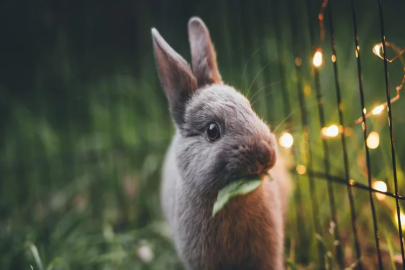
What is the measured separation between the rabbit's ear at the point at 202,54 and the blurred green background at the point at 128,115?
60 cm

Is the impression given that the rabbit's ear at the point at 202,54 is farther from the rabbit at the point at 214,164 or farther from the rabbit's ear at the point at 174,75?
the rabbit's ear at the point at 174,75

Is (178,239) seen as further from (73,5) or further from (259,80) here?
(73,5)

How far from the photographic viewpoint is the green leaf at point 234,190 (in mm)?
1630

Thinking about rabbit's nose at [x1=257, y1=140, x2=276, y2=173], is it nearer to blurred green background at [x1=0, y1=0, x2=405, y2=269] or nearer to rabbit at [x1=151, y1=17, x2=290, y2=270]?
rabbit at [x1=151, y1=17, x2=290, y2=270]

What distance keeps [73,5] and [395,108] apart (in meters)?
3.48

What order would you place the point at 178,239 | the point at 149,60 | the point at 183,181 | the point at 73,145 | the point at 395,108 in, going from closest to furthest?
1. the point at 183,181
2. the point at 178,239
3. the point at 395,108
4. the point at 73,145
5. the point at 149,60

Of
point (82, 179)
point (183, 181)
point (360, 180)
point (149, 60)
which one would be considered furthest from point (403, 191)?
point (149, 60)

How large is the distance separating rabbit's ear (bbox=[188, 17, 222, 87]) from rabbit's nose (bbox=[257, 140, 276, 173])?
0.71 meters

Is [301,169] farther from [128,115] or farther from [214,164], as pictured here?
[128,115]

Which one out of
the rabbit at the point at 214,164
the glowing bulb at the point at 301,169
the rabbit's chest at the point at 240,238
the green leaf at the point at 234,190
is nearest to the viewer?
the green leaf at the point at 234,190

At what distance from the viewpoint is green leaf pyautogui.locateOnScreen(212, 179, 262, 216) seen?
1.63 meters

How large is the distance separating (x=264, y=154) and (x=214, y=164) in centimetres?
25

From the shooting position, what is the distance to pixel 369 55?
382 centimetres

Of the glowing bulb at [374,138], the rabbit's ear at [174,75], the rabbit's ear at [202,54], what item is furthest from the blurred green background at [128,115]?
the rabbit's ear at [174,75]
